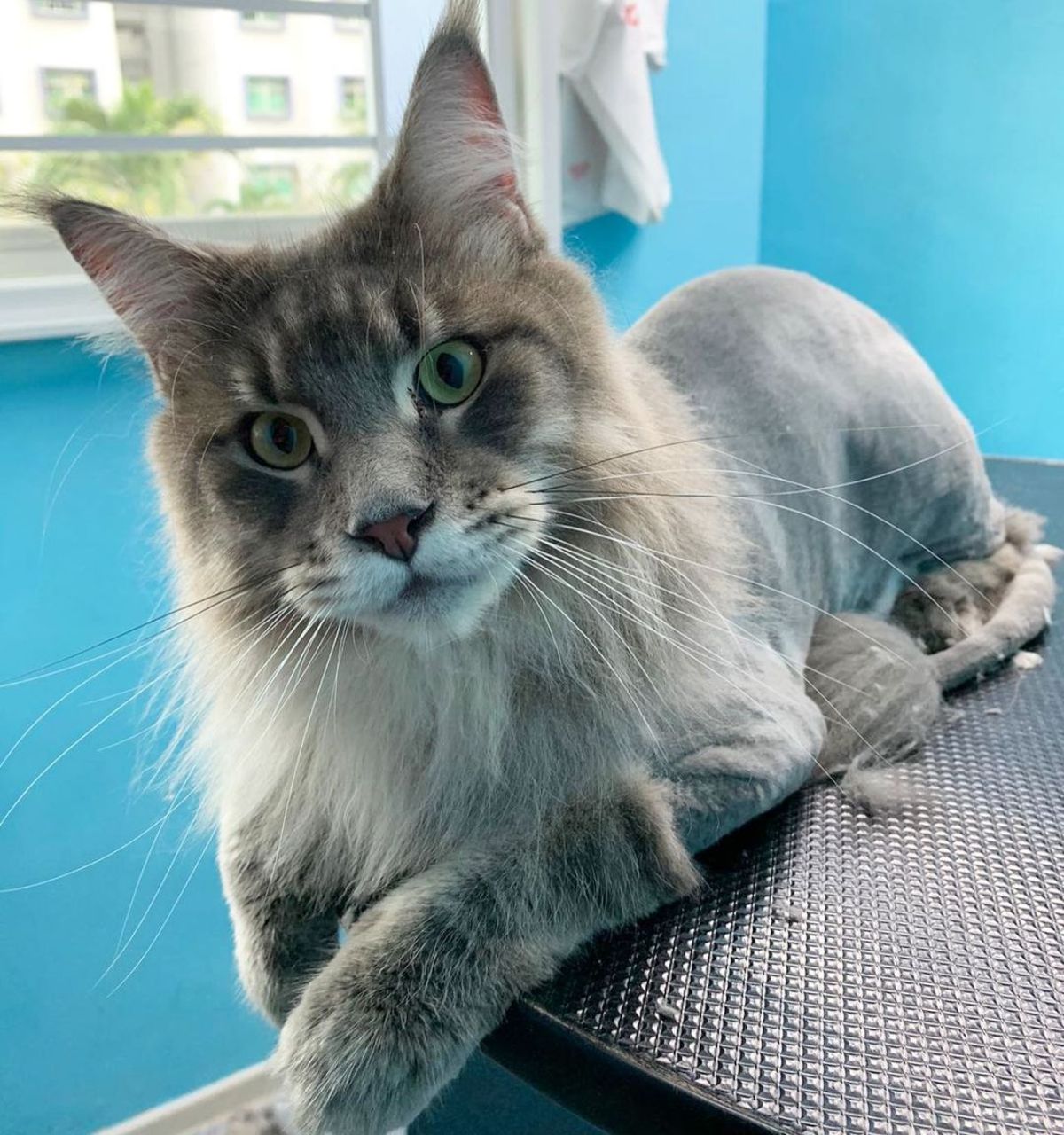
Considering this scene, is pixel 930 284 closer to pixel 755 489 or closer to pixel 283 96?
pixel 755 489

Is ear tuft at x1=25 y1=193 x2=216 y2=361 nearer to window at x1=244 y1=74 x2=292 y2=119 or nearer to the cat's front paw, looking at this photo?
the cat's front paw

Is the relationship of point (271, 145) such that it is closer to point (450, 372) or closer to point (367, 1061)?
point (450, 372)

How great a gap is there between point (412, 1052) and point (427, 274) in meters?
0.64

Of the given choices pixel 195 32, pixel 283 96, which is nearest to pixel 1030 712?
pixel 283 96

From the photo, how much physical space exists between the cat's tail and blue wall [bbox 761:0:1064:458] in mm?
622

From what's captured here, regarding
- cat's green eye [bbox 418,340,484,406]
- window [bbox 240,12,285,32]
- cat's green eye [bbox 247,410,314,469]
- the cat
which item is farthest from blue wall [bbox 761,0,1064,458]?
cat's green eye [bbox 247,410,314,469]

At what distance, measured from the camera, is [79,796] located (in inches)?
63.4

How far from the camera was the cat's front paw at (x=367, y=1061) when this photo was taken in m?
0.77

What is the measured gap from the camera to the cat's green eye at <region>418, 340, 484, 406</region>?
0.87m

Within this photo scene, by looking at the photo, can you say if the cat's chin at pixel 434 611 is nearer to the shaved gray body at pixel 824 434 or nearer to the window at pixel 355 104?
the shaved gray body at pixel 824 434

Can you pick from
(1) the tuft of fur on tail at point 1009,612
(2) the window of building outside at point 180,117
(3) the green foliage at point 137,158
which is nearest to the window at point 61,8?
(2) the window of building outside at point 180,117

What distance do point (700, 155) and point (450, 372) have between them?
1.71 m

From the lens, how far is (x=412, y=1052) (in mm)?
778

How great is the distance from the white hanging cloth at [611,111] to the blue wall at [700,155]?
4.7 inches
